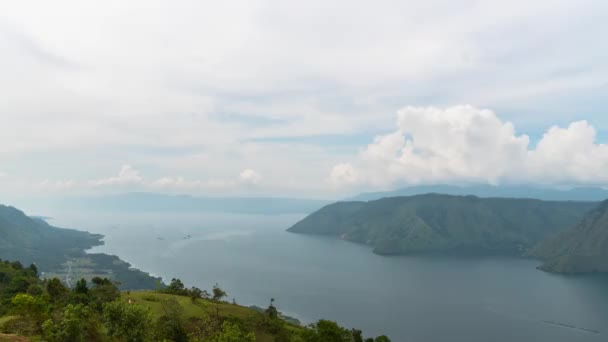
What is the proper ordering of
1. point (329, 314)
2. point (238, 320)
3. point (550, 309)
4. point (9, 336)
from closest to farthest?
point (9, 336) < point (238, 320) < point (329, 314) < point (550, 309)

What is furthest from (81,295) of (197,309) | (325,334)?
(325,334)

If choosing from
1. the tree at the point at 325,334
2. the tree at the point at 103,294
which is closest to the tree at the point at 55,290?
the tree at the point at 103,294

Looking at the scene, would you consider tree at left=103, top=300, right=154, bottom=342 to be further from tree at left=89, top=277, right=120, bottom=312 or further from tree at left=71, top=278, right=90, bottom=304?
tree at left=71, top=278, right=90, bottom=304

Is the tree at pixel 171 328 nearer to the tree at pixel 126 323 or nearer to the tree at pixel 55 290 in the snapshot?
the tree at pixel 126 323

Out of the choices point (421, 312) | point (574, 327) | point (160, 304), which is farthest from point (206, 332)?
point (574, 327)

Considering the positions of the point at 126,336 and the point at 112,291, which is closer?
the point at 126,336

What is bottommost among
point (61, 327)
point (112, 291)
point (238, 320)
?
point (238, 320)

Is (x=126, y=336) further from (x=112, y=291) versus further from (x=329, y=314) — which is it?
(x=329, y=314)

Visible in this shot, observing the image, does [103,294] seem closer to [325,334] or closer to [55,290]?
[55,290]
